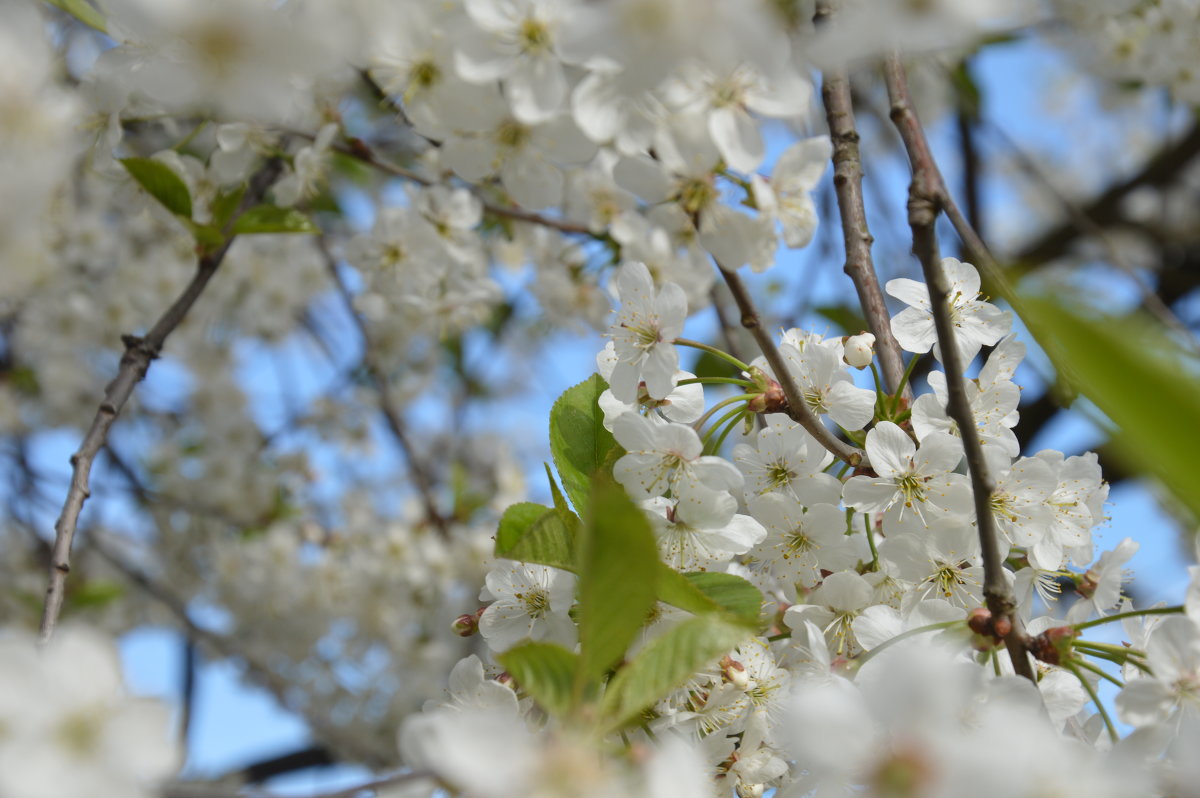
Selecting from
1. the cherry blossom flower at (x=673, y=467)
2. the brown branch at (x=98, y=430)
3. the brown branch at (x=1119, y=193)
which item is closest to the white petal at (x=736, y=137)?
the cherry blossom flower at (x=673, y=467)

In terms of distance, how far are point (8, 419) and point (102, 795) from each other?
12.8 feet

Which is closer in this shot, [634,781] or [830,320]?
[634,781]

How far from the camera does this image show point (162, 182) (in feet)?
4.43

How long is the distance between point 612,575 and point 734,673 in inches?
16.7

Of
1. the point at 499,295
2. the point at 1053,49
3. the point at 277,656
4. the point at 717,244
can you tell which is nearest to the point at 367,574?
the point at 277,656

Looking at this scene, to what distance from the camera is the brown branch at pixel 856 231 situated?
1158 mm

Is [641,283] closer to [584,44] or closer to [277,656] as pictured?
[584,44]

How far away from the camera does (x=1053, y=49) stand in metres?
3.81

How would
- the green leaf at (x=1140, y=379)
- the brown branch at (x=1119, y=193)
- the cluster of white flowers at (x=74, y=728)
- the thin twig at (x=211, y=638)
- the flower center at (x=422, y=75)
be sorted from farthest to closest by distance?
1. the brown branch at (x=1119, y=193)
2. the thin twig at (x=211, y=638)
3. the flower center at (x=422, y=75)
4. the cluster of white flowers at (x=74, y=728)
5. the green leaf at (x=1140, y=379)

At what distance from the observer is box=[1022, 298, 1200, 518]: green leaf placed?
1.66ft

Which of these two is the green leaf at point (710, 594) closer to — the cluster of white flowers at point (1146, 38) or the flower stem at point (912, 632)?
the flower stem at point (912, 632)

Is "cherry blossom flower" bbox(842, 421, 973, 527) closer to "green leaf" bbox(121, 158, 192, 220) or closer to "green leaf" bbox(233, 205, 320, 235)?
"green leaf" bbox(233, 205, 320, 235)

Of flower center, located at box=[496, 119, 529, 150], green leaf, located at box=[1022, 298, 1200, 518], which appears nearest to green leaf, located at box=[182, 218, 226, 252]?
flower center, located at box=[496, 119, 529, 150]

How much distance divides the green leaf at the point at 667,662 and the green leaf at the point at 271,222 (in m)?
0.98
